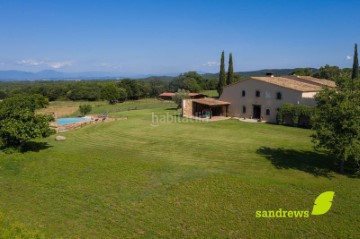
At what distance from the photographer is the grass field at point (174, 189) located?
10922mm

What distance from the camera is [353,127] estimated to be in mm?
14867

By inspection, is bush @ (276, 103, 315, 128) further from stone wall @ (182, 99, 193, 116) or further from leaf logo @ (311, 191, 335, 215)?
leaf logo @ (311, 191, 335, 215)

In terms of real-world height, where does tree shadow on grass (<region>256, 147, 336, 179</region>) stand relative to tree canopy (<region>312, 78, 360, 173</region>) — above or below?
below

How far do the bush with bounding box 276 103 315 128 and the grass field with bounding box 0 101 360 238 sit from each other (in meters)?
7.20

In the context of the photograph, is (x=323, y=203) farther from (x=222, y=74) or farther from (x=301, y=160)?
(x=222, y=74)

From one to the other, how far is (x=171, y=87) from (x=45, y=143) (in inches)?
3410

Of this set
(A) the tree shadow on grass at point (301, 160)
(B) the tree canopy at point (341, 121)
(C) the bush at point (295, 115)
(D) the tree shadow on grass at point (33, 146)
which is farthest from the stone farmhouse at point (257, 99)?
(D) the tree shadow on grass at point (33, 146)

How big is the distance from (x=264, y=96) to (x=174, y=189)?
25.1 m

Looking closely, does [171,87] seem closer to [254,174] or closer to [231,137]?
[231,137]

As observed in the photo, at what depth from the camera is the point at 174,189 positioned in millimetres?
14070

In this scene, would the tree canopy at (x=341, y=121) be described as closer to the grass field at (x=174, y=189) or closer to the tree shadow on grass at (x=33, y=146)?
the grass field at (x=174, y=189)

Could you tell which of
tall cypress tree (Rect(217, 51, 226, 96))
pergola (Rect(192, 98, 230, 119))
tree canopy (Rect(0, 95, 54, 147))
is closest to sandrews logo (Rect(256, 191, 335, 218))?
tree canopy (Rect(0, 95, 54, 147))

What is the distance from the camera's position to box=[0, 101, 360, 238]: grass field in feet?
35.8

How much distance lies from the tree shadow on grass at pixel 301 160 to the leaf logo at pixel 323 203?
8.50 feet
